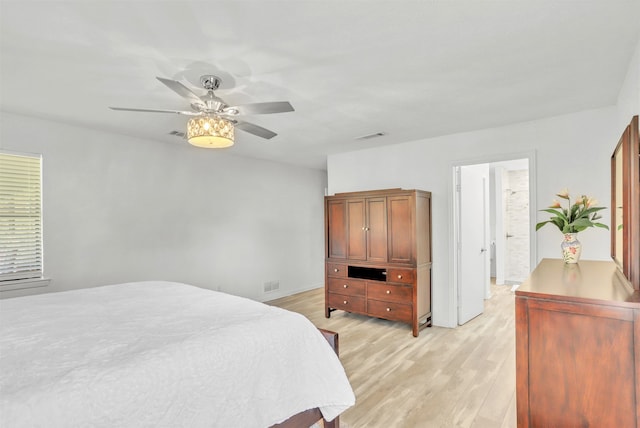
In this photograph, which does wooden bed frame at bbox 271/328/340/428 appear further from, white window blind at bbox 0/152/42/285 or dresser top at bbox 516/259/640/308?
white window blind at bbox 0/152/42/285

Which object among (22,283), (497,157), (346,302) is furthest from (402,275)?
(22,283)

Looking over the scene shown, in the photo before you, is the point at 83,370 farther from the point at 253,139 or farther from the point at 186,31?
the point at 253,139

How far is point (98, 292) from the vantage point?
256cm

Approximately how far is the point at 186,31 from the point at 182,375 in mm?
1763

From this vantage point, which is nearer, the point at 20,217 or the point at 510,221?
the point at 20,217

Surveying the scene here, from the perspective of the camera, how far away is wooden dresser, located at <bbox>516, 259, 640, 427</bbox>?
133 cm

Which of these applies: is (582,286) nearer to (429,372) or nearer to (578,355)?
(578,355)

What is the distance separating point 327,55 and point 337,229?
2870mm

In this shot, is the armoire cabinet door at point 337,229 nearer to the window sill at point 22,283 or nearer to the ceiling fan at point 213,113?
the ceiling fan at point 213,113

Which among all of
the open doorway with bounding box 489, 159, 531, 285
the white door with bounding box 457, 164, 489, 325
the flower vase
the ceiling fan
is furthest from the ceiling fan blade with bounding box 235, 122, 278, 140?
the open doorway with bounding box 489, 159, 531, 285

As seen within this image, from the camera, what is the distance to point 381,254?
4270 mm

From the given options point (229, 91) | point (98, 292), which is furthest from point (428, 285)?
point (98, 292)

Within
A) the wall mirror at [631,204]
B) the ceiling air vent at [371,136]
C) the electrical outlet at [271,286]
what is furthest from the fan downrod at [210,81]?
the electrical outlet at [271,286]

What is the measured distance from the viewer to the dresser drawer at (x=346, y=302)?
4430 mm
